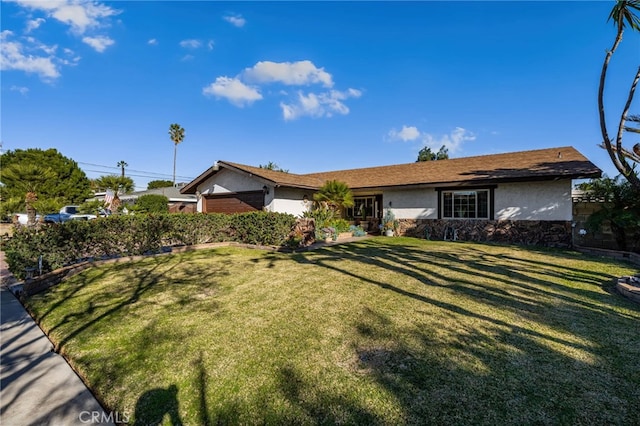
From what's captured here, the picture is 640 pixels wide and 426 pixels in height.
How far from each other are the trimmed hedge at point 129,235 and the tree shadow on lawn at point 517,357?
691 cm

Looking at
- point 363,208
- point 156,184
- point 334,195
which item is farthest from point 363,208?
point 156,184

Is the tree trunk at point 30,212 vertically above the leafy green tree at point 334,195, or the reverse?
the leafy green tree at point 334,195

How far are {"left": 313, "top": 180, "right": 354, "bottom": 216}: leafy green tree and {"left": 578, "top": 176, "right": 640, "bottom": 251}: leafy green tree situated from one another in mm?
10067

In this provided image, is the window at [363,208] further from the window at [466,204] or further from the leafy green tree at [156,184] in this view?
the leafy green tree at [156,184]

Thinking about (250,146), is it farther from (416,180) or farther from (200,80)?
(416,180)

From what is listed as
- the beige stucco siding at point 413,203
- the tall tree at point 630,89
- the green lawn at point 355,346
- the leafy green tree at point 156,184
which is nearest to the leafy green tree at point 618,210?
the green lawn at point 355,346

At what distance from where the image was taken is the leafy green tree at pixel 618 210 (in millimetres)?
10062

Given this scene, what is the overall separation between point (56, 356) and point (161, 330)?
1.19m

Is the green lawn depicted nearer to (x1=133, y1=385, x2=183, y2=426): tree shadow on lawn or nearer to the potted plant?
(x1=133, y1=385, x2=183, y2=426): tree shadow on lawn

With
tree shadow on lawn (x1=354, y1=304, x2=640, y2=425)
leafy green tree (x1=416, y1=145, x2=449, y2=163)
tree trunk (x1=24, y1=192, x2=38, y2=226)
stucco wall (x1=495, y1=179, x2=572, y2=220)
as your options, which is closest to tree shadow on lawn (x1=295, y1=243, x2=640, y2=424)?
tree shadow on lawn (x1=354, y1=304, x2=640, y2=425)

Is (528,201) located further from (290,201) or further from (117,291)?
(117,291)
